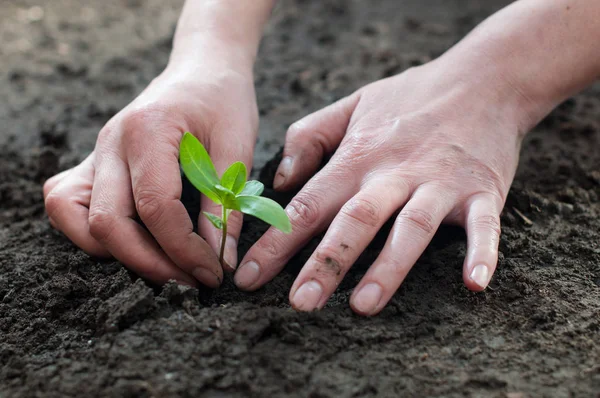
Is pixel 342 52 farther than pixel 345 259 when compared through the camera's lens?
Yes

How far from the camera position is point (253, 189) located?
4.33 ft

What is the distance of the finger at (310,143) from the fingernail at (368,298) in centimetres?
48

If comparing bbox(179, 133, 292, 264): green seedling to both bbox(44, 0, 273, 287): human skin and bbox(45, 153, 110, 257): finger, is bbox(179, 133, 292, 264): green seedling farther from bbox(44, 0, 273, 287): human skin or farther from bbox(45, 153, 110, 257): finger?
bbox(45, 153, 110, 257): finger

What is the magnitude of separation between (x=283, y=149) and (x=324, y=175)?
30cm

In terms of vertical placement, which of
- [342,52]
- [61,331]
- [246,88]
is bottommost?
[342,52]

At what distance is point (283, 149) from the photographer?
1809 millimetres

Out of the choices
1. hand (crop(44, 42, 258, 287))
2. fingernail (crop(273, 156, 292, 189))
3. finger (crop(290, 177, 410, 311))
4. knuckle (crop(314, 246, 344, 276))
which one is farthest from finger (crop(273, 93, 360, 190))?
knuckle (crop(314, 246, 344, 276))

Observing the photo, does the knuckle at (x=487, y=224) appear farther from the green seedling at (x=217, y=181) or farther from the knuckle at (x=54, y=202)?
the knuckle at (x=54, y=202)

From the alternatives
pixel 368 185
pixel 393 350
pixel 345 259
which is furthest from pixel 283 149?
pixel 393 350

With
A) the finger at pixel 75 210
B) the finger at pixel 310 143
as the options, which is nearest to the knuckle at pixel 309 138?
the finger at pixel 310 143

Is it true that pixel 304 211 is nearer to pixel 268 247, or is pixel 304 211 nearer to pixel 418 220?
pixel 268 247

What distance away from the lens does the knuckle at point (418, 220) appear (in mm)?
1410

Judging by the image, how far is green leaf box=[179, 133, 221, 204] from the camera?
1290 millimetres

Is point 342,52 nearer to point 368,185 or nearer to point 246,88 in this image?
point 246,88
